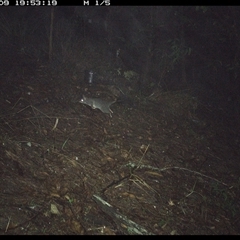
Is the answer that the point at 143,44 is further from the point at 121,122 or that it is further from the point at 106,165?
the point at 106,165

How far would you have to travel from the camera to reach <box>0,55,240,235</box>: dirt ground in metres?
2.58

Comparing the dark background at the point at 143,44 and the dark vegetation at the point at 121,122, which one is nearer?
the dark vegetation at the point at 121,122

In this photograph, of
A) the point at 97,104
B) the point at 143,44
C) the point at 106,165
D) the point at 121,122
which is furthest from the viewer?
the point at 143,44

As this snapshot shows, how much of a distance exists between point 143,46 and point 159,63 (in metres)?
0.56

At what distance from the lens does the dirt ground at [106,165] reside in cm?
258

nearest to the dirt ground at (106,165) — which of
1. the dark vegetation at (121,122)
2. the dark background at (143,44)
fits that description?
the dark vegetation at (121,122)

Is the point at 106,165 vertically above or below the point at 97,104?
below

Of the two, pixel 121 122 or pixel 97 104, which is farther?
pixel 97 104

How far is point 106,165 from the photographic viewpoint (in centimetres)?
340

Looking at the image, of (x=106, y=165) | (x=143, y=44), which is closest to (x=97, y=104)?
(x=106, y=165)

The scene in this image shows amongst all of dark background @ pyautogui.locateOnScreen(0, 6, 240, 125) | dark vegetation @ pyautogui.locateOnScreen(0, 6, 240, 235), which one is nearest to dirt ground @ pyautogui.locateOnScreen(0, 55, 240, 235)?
dark vegetation @ pyautogui.locateOnScreen(0, 6, 240, 235)

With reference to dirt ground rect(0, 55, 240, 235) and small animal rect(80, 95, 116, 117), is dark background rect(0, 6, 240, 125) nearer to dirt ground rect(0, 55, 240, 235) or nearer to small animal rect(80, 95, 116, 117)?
dirt ground rect(0, 55, 240, 235)

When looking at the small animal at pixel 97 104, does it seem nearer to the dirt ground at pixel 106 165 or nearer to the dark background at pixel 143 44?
the dirt ground at pixel 106 165
